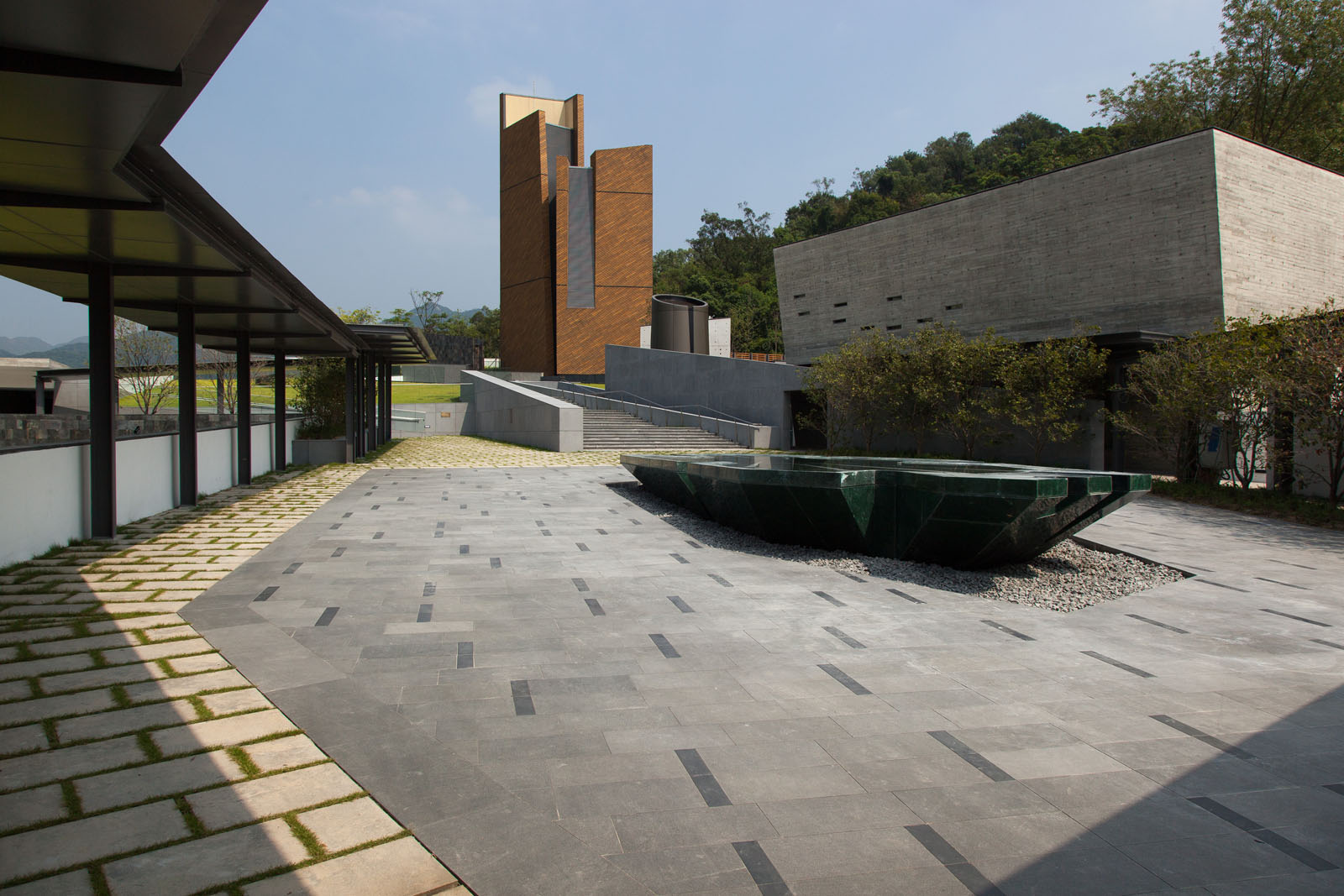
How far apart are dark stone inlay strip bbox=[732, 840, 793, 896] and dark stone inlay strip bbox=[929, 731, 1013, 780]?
1261 mm

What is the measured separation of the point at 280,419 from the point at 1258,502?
65.3 ft

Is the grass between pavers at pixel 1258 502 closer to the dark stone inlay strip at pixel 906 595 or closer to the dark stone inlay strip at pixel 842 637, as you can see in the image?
the dark stone inlay strip at pixel 906 595

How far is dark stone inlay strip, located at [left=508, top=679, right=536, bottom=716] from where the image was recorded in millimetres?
4125

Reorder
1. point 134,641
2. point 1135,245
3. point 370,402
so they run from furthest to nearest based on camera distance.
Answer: point 370,402
point 1135,245
point 134,641

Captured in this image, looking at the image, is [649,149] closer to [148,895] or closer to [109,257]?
[109,257]

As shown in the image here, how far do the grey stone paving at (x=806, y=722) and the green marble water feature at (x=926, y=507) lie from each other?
2.99 ft

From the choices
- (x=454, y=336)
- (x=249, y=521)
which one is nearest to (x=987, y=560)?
(x=249, y=521)

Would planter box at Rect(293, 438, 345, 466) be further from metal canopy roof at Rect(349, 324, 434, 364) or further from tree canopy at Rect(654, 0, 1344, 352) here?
tree canopy at Rect(654, 0, 1344, 352)

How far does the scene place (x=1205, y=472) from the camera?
15469mm

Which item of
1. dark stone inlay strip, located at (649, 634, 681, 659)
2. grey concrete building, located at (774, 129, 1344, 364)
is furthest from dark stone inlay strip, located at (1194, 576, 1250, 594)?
grey concrete building, located at (774, 129, 1344, 364)

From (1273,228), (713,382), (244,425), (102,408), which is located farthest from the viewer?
(713,382)

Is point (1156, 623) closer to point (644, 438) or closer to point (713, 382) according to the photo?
point (644, 438)

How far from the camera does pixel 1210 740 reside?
390 cm

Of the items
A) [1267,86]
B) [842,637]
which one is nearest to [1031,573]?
[842,637]
